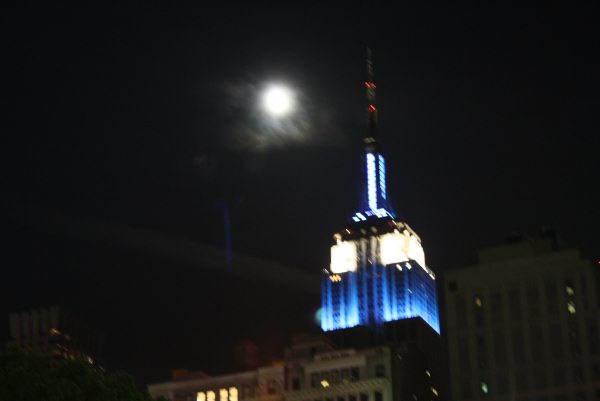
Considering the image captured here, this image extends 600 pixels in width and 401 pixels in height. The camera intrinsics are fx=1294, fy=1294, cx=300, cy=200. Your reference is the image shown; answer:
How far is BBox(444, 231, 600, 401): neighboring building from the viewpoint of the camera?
132500mm

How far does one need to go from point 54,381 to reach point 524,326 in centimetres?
7921

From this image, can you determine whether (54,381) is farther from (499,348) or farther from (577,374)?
(577,374)

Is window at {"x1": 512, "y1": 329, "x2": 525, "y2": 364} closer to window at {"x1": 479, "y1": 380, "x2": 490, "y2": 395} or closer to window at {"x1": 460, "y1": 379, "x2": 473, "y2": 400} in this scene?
window at {"x1": 479, "y1": 380, "x2": 490, "y2": 395}

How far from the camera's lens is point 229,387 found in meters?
146

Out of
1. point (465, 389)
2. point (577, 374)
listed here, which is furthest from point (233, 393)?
point (577, 374)

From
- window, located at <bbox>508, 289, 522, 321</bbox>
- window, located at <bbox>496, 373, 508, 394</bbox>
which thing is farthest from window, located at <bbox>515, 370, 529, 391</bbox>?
window, located at <bbox>508, 289, 522, 321</bbox>

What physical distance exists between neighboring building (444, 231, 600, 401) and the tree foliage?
71.1m

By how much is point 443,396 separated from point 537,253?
32941 mm

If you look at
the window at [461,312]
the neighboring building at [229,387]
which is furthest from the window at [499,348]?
the neighboring building at [229,387]

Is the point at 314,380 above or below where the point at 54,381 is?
above

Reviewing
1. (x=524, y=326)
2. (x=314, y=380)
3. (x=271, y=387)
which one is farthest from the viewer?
(x=271, y=387)

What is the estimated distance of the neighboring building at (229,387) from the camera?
143250 millimetres

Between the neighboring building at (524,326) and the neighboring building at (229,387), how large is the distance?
20597 millimetres

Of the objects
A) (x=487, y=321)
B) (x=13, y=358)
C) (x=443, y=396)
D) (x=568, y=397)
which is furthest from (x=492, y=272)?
(x=13, y=358)
